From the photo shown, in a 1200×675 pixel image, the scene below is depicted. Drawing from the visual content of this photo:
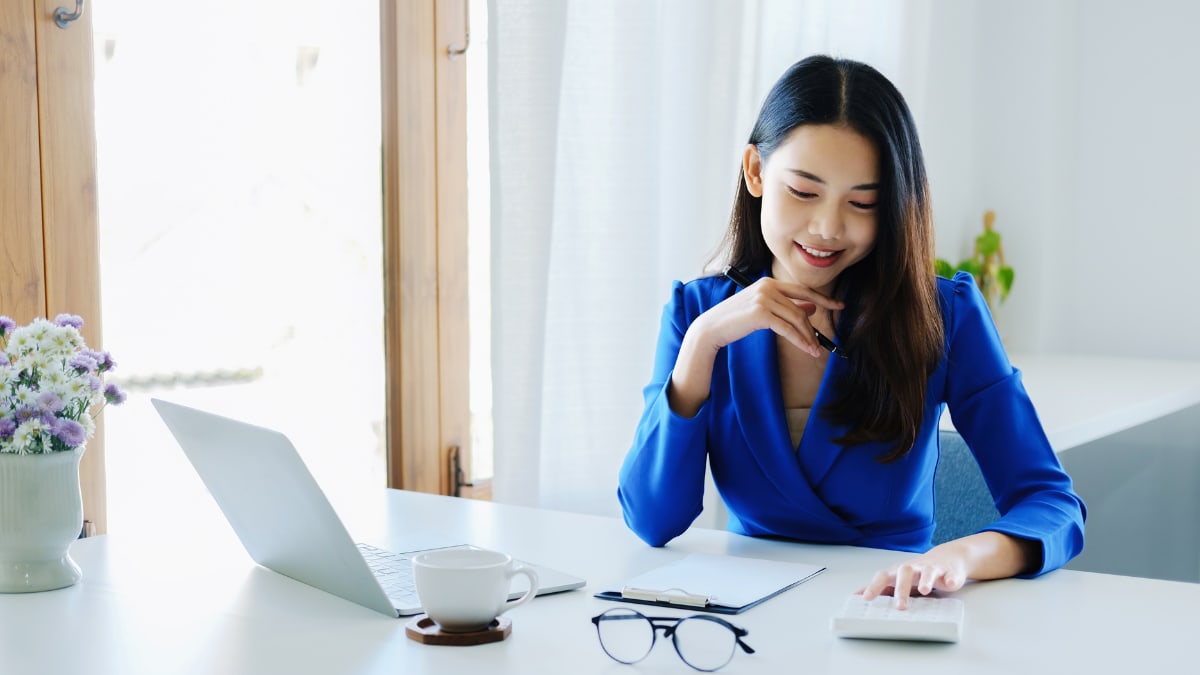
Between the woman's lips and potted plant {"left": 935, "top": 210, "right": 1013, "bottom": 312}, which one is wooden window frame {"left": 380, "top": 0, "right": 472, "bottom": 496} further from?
potted plant {"left": 935, "top": 210, "right": 1013, "bottom": 312}

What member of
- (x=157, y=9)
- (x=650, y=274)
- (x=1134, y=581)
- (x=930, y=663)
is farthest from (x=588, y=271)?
(x=930, y=663)

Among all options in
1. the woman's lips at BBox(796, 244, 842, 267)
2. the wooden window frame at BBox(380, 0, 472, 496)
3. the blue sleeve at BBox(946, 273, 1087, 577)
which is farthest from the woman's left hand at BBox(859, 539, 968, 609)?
the wooden window frame at BBox(380, 0, 472, 496)

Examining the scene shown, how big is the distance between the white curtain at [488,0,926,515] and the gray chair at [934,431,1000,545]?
748 millimetres

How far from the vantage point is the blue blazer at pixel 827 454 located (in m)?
1.37

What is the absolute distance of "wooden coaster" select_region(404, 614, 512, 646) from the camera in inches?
37.2

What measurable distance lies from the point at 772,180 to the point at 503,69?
88 centimetres

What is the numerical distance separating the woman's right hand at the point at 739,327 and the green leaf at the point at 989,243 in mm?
1939

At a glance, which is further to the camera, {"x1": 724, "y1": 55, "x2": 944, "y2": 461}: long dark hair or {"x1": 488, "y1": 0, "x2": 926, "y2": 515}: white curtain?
{"x1": 488, "y1": 0, "x2": 926, "y2": 515}: white curtain

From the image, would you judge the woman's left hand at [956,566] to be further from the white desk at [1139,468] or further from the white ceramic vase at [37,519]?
the white desk at [1139,468]

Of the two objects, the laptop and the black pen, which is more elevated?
the black pen

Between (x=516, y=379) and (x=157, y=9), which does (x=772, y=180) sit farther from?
(x=157, y=9)

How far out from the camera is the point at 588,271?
7.41ft

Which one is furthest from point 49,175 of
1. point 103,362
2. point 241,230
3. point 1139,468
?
point 1139,468

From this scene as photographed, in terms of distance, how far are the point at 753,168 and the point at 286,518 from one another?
2.34ft
